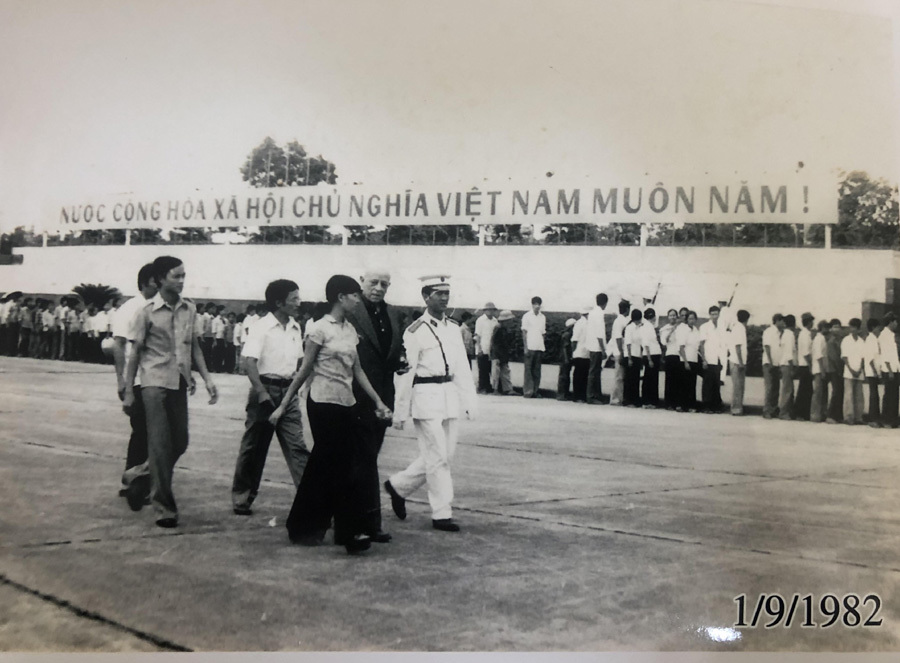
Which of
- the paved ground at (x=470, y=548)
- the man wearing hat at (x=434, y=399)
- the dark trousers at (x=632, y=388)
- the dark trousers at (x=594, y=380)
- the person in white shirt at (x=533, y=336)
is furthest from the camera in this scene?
the dark trousers at (x=632, y=388)

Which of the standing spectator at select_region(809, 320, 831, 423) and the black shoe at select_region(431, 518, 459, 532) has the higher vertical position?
the standing spectator at select_region(809, 320, 831, 423)

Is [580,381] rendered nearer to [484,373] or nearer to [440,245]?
[484,373]

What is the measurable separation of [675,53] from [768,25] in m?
0.45

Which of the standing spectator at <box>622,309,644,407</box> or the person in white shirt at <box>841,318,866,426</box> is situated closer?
the person in white shirt at <box>841,318,866,426</box>

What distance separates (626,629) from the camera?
2.93 m

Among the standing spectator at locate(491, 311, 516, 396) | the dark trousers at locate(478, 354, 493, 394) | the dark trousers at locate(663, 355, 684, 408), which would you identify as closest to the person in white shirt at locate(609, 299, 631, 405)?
the dark trousers at locate(663, 355, 684, 408)

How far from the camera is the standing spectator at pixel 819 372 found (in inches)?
141

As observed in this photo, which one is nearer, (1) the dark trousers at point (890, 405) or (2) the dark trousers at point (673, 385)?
(1) the dark trousers at point (890, 405)

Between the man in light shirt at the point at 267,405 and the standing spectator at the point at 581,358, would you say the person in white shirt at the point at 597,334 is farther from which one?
the man in light shirt at the point at 267,405

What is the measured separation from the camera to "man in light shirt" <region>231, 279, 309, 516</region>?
3535mm

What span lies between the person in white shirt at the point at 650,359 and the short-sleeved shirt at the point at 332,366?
1496 mm

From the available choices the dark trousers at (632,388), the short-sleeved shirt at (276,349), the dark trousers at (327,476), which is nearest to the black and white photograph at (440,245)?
the short-sleeved shirt at (276,349)

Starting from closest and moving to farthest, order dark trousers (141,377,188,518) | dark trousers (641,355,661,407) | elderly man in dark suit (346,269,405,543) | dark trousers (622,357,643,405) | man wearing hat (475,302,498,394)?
elderly man in dark suit (346,269,405,543) < dark trousers (141,377,188,518) < man wearing hat (475,302,498,394) < dark trousers (641,355,661,407) < dark trousers (622,357,643,405)
